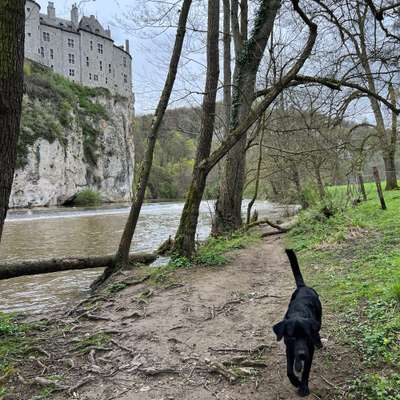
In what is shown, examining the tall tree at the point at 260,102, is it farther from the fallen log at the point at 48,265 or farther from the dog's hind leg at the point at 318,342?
the dog's hind leg at the point at 318,342

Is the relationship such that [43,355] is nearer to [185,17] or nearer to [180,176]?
[185,17]

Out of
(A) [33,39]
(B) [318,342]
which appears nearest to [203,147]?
(B) [318,342]

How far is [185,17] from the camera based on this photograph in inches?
352

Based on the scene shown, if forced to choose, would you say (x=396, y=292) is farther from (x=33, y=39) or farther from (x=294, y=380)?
(x=33, y=39)

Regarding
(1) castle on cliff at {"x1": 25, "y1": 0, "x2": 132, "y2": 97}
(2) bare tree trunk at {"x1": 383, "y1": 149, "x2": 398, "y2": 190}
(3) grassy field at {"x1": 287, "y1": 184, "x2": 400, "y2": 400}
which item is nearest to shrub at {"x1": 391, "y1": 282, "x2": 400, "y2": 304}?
(3) grassy field at {"x1": 287, "y1": 184, "x2": 400, "y2": 400}

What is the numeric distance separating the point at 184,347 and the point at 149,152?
5703 mm

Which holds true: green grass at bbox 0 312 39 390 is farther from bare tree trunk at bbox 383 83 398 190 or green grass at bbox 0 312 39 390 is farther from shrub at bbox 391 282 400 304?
bare tree trunk at bbox 383 83 398 190

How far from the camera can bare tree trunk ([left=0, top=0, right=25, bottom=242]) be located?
4066 mm

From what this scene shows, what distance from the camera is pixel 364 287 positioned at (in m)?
5.69

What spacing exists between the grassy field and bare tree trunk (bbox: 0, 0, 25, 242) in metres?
4.05

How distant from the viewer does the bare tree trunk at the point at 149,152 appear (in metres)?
8.95

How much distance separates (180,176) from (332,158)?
60912mm

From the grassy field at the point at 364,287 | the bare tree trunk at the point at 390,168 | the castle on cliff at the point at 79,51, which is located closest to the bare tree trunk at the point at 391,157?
the bare tree trunk at the point at 390,168

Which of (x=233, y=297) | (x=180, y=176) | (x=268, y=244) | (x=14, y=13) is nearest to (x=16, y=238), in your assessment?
(x=268, y=244)
